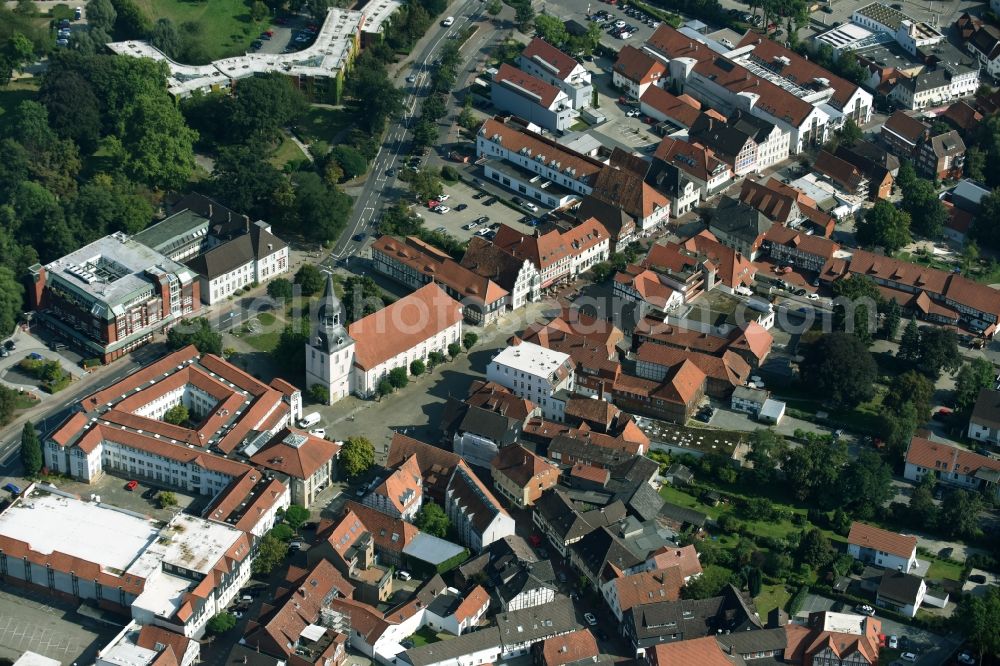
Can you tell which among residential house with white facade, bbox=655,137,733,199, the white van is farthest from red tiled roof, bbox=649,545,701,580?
residential house with white facade, bbox=655,137,733,199

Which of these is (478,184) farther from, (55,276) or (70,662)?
(70,662)

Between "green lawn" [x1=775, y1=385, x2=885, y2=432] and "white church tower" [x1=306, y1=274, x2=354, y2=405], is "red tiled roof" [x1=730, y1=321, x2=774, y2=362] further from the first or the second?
"white church tower" [x1=306, y1=274, x2=354, y2=405]

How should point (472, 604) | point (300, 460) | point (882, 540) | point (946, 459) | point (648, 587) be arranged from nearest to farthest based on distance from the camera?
point (472, 604) < point (648, 587) < point (882, 540) < point (300, 460) < point (946, 459)

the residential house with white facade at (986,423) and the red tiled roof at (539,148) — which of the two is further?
the red tiled roof at (539,148)

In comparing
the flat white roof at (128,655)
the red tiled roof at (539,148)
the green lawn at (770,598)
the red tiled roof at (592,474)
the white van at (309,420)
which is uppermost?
the red tiled roof at (539,148)

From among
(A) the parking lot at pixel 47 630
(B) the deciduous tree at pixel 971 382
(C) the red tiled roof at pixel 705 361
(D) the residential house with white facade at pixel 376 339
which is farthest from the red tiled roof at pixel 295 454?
(B) the deciduous tree at pixel 971 382

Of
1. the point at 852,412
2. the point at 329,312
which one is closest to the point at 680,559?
the point at 852,412

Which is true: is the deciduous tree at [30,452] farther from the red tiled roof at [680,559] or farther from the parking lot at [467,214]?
the parking lot at [467,214]

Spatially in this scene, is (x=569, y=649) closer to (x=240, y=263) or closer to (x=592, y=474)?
(x=592, y=474)
